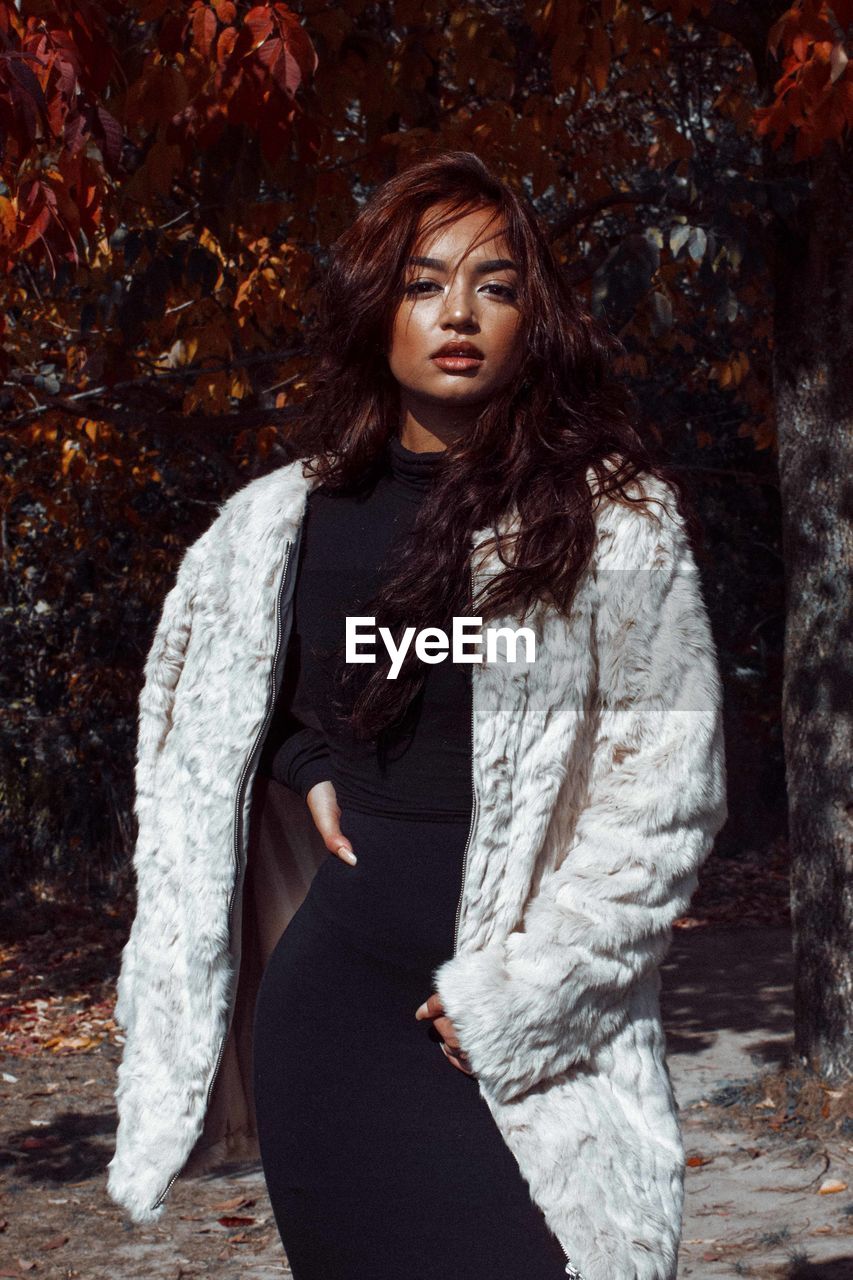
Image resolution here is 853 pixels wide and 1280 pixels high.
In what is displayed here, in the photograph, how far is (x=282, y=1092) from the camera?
2076 millimetres

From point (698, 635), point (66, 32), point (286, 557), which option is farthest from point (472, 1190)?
point (66, 32)

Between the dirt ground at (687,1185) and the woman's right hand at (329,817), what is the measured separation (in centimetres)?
246

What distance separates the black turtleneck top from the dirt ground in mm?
2457

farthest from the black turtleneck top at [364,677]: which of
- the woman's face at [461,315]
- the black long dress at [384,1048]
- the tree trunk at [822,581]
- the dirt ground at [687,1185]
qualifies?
the tree trunk at [822,581]

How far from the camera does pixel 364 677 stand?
209cm

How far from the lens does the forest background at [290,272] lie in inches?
167

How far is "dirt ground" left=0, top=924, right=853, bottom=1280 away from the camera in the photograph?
4.28 meters

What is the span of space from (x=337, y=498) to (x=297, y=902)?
61 centimetres

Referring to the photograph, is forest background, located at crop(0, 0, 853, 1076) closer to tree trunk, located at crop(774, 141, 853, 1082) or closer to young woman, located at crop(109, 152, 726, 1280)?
tree trunk, located at crop(774, 141, 853, 1082)

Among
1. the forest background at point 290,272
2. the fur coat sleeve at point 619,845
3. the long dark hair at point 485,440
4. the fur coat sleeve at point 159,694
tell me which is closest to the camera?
the fur coat sleeve at point 619,845

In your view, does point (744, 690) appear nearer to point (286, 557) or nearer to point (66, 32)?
point (66, 32)

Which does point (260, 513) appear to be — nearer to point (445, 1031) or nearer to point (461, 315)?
point (461, 315)

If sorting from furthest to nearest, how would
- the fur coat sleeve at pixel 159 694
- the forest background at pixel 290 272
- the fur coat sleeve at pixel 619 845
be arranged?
the forest background at pixel 290 272 < the fur coat sleeve at pixel 159 694 < the fur coat sleeve at pixel 619 845

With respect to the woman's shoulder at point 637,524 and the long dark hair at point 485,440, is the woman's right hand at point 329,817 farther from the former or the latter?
the woman's shoulder at point 637,524
